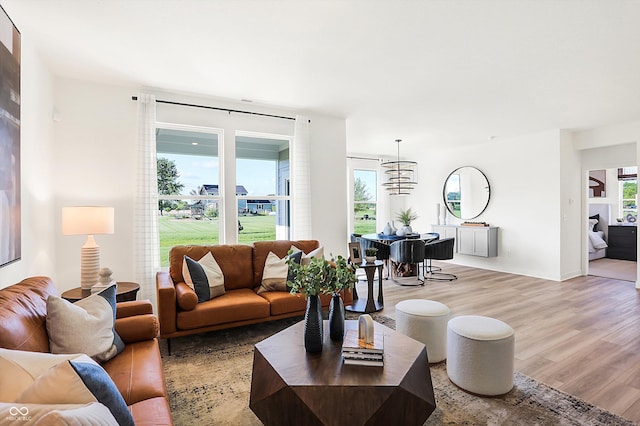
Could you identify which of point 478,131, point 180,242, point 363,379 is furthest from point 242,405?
point 478,131

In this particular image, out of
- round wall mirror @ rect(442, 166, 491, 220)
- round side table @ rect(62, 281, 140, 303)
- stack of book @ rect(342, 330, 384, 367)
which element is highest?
round wall mirror @ rect(442, 166, 491, 220)

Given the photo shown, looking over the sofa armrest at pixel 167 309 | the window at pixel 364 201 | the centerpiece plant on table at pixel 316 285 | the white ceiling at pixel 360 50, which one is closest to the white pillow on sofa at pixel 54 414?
the centerpiece plant on table at pixel 316 285

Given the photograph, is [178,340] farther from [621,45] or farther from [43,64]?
[621,45]

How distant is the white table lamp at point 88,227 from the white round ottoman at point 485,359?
10.5 ft

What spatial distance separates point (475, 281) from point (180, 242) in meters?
4.88

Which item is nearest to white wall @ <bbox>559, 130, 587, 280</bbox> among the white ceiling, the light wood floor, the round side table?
the light wood floor

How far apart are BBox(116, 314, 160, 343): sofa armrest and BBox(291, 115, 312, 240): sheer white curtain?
Answer: 2607 millimetres

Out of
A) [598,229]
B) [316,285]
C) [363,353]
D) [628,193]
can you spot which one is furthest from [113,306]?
[628,193]

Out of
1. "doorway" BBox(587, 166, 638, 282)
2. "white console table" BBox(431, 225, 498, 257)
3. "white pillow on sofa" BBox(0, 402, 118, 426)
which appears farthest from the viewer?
"doorway" BBox(587, 166, 638, 282)

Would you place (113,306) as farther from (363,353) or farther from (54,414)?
(363,353)

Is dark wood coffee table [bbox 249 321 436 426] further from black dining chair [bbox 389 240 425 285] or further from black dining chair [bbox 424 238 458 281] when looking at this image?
black dining chair [bbox 424 238 458 281]

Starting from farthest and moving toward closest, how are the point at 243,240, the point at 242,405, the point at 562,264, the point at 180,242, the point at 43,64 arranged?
the point at 562,264 → the point at 243,240 → the point at 180,242 → the point at 43,64 → the point at 242,405

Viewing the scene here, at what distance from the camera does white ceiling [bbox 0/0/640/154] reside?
7.64ft

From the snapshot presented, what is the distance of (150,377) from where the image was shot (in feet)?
5.59
